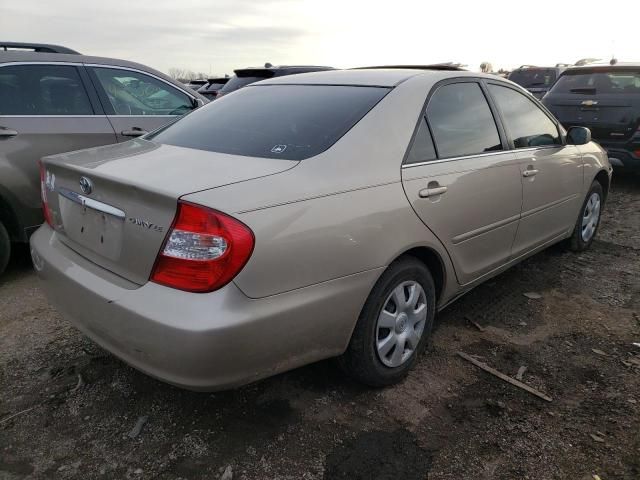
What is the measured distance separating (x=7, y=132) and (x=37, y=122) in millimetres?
257

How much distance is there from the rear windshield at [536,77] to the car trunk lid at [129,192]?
1266 cm

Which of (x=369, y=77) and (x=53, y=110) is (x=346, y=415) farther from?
(x=53, y=110)

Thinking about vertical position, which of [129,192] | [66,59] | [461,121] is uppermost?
[66,59]

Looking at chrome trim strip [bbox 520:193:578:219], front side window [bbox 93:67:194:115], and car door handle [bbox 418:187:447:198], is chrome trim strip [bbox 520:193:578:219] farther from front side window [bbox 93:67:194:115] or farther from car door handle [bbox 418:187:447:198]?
front side window [bbox 93:67:194:115]

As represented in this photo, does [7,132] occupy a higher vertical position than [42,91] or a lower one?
lower

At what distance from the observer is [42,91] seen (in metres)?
4.28

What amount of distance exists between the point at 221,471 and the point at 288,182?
3.94 ft

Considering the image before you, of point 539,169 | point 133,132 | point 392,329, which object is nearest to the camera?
point 392,329

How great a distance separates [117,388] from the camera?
2.73 metres

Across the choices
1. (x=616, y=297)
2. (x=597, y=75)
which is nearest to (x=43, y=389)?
(x=616, y=297)

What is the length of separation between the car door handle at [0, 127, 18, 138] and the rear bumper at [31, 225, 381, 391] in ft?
6.65

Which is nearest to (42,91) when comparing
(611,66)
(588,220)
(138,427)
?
(138,427)

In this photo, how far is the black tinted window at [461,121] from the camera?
2971mm

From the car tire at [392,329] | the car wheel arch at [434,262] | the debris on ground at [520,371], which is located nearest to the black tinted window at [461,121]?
the car wheel arch at [434,262]
